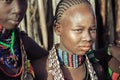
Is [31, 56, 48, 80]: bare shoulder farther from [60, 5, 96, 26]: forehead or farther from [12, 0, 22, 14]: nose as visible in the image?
[12, 0, 22, 14]: nose

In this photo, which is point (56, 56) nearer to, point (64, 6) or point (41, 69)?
point (41, 69)

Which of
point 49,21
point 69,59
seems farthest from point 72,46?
point 49,21

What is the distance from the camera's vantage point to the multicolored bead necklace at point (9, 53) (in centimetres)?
231

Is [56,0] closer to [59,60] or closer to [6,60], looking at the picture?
[59,60]

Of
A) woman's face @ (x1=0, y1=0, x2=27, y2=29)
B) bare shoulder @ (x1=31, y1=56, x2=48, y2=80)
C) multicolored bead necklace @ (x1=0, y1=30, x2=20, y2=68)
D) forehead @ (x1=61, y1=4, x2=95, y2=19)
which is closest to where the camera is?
woman's face @ (x1=0, y1=0, x2=27, y2=29)

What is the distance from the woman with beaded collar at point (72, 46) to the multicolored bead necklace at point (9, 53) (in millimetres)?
250

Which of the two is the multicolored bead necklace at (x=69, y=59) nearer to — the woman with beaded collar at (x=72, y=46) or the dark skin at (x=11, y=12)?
the woman with beaded collar at (x=72, y=46)

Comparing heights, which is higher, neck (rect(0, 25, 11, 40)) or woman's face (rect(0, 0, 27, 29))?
woman's face (rect(0, 0, 27, 29))

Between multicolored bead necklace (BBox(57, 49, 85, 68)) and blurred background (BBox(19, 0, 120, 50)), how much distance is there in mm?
1027

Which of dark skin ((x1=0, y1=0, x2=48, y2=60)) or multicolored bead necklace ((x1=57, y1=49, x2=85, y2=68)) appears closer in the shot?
dark skin ((x1=0, y1=0, x2=48, y2=60))

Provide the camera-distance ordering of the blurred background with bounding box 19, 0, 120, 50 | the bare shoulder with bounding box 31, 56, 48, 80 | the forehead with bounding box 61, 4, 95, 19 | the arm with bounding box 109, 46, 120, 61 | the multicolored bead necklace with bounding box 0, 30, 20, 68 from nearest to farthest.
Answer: the multicolored bead necklace with bounding box 0, 30, 20, 68 < the forehead with bounding box 61, 4, 95, 19 < the bare shoulder with bounding box 31, 56, 48, 80 < the arm with bounding box 109, 46, 120, 61 < the blurred background with bounding box 19, 0, 120, 50

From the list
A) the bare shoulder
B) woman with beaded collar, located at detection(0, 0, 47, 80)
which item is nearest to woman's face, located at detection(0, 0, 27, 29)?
woman with beaded collar, located at detection(0, 0, 47, 80)

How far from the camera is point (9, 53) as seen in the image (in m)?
2.35

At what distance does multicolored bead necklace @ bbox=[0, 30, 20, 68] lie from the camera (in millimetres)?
2312
